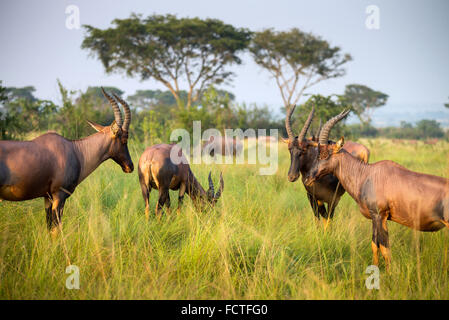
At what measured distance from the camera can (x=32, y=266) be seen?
10.4 ft

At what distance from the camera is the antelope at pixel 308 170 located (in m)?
4.32

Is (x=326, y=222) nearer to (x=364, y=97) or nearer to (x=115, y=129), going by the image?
(x=115, y=129)

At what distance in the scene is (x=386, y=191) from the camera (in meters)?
3.36

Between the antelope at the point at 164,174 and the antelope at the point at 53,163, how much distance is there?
846 millimetres

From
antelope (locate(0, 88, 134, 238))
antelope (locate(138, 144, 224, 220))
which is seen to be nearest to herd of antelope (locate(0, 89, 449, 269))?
antelope (locate(0, 88, 134, 238))

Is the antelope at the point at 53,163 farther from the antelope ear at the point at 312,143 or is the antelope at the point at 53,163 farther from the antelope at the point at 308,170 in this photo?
the antelope ear at the point at 312,143

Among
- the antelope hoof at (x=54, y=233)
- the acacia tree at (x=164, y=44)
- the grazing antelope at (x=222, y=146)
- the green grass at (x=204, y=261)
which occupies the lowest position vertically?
A: the green grass at (x=204, y=261)

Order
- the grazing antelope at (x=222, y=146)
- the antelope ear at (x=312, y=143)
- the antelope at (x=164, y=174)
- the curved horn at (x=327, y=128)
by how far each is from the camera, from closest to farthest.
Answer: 1. the curved horn at (x=327, y=128)
2. the antelope ear at (x=312, y=143)
3. the antelope at (x=164, y=174)
4. the grazing antelope at (x=222, y=146)

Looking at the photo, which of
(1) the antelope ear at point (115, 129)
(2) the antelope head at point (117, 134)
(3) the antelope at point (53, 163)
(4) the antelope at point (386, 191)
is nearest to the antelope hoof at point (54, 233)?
(3) the antelope at point (53, 163)

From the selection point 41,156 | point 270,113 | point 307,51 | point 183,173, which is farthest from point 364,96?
point 41,156

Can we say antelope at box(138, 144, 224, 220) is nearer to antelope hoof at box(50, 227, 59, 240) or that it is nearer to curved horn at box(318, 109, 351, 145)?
antelope hoof at box(50, 227, 59, 240)

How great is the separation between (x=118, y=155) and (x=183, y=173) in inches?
53.4
